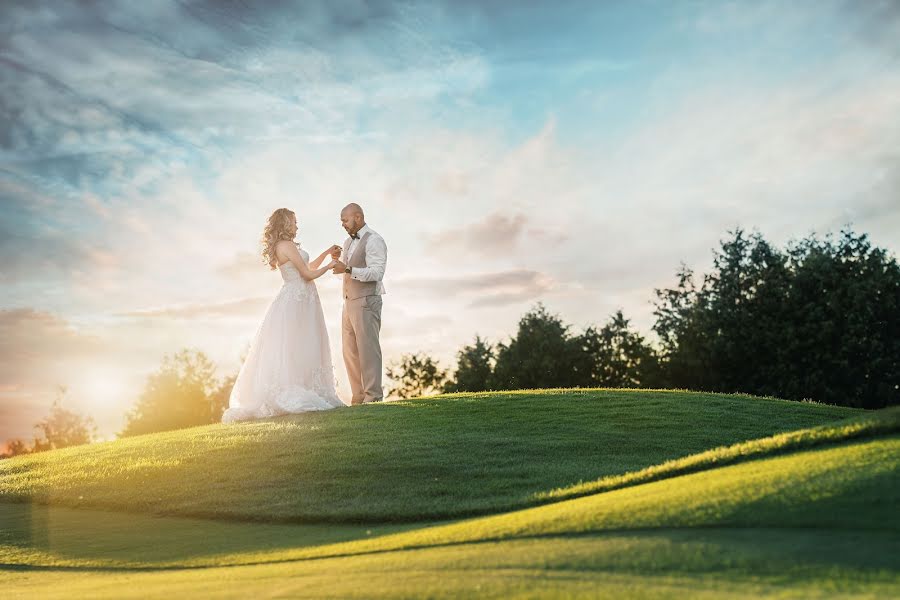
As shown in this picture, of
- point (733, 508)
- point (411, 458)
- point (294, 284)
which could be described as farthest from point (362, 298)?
point (733, 508)

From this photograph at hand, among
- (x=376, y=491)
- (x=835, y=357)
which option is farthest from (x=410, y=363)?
(x=376, y=491)

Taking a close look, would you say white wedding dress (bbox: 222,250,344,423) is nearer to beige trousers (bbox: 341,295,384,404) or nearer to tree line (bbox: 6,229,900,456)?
beige trousers (bbox: 341,295,384,404)

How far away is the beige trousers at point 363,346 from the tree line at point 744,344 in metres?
17.0

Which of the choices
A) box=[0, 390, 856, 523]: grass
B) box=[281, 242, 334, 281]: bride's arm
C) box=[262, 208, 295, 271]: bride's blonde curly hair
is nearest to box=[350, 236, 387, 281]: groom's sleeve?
box=[281, 242, 334, 281]: bride's arm

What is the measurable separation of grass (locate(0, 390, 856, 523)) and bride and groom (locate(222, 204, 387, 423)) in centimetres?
99

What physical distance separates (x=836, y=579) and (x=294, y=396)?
13.6 m

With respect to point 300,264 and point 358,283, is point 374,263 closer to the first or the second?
point 358,283

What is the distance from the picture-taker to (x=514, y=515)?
838 centimetres

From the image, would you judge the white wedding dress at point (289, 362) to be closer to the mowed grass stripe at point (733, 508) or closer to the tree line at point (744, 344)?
the mowed grass stripe at point (733, 508)

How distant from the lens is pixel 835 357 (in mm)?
29969

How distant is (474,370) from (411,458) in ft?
78.7

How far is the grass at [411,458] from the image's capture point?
11.4 meters

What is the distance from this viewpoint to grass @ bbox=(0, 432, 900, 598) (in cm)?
558

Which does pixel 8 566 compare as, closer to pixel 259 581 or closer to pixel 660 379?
pixel 259 581
